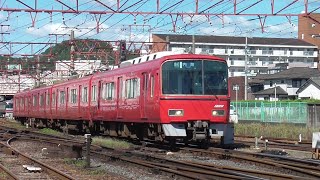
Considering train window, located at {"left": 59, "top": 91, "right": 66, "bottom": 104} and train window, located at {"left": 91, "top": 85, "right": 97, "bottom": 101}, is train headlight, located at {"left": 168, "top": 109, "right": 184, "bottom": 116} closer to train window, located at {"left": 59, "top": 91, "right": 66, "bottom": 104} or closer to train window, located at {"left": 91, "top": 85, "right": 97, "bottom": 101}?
train window, located at {"left": 91, "top": 85, "right": 97, "bottom": 101}

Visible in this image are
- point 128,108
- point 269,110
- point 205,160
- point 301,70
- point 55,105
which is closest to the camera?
point 205,160

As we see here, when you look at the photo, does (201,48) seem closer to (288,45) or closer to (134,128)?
(288,45)

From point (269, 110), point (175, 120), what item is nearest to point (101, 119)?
point (175, 120)

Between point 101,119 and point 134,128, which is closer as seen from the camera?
point 134,128

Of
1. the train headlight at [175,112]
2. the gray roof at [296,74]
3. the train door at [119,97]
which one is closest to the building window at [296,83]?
the gray roof at [296,74]

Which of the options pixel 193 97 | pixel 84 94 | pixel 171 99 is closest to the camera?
pixel 171 99

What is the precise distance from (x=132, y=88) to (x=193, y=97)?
3.40 meters

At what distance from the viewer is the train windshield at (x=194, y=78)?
17219mm

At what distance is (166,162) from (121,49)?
70.8ft

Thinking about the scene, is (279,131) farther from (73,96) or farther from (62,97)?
(62,97)

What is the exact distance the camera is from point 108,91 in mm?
23016

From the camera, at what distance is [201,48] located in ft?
347

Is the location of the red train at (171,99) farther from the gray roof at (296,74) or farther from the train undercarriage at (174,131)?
the gray roof at (296,74)

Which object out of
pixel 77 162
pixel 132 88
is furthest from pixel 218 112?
pixel 77 162
